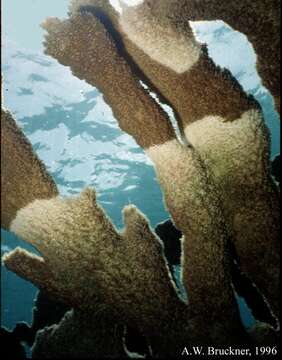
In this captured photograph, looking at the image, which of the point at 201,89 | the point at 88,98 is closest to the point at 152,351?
the point at 201,89

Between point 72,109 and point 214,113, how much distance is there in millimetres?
12676

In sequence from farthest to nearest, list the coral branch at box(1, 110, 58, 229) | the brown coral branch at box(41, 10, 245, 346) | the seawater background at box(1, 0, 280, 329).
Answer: the seawater background at box(1, 0, 280, 329) < the brown coral branch at box(41, 10, 245, 346) < the coral branch at box(1, 110, 58, 229)

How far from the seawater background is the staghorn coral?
8.14 meters

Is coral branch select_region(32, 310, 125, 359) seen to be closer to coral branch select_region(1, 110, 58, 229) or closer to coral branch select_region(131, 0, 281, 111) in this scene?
coral branch select_region(1, 110, 58, 229)

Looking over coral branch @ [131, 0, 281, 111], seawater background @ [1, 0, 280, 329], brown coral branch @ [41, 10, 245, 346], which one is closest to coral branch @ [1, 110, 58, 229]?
brown coral branch @ [41, 10, 245, 346]

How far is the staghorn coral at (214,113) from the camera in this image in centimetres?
168

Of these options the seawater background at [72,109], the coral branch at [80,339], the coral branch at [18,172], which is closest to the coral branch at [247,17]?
the coral branch at [18,172]

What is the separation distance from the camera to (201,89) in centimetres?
168

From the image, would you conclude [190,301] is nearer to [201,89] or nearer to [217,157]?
[217,157]

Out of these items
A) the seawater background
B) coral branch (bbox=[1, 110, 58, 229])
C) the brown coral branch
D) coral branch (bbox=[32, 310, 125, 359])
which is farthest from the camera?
the seawater background

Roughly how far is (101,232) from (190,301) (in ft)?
1.96

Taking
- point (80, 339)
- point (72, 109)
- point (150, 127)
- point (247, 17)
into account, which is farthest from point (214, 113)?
point (72, 109)

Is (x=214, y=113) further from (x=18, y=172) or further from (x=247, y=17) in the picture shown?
(x=18, y=172)

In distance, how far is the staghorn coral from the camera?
168cm
